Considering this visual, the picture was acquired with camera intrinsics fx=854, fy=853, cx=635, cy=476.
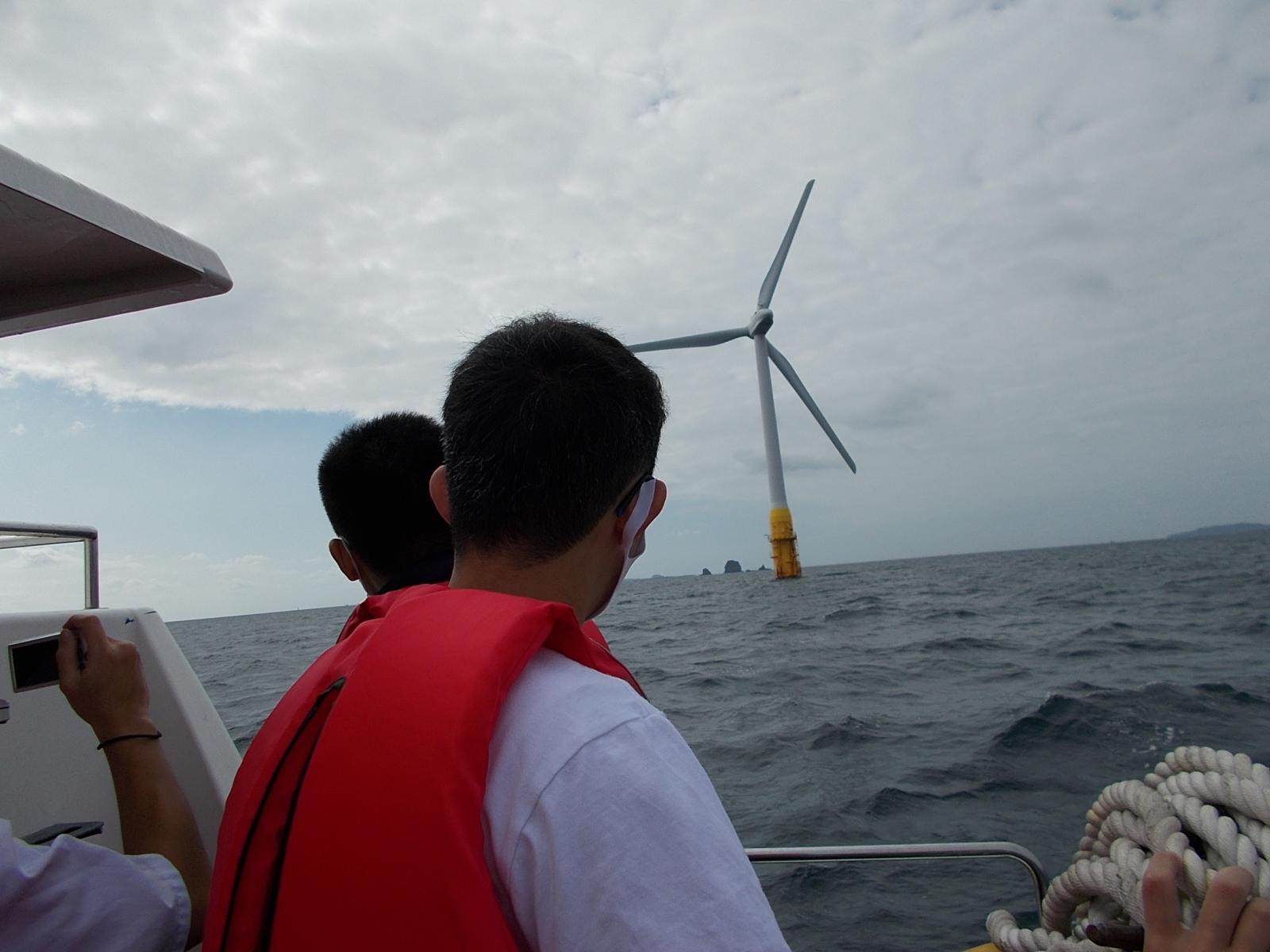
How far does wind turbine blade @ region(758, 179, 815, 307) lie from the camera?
33.6 m

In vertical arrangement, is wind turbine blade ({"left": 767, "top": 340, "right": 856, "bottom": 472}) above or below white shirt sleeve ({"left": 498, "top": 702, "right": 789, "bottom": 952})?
above

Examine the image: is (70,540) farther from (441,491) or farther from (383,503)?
(441,491)

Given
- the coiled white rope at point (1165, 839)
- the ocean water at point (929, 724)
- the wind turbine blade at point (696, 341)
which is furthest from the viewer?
the wind turbine blade at point (696, 341)

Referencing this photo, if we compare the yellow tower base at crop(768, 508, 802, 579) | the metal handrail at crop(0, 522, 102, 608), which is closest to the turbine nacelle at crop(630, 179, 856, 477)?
the yellow tower base at crop(768, 508, 802, 579)

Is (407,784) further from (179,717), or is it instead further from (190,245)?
(179,717)

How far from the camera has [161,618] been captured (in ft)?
8.00

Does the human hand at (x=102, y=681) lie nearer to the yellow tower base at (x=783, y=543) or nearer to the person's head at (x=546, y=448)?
the person's head at (x=546, y=448)

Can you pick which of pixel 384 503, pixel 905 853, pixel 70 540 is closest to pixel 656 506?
pixel 384 503

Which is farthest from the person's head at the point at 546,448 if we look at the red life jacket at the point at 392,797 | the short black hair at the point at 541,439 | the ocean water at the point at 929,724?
the ocean water at the point at 929,724

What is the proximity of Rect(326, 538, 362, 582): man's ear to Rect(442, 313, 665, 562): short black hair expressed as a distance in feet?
3.76

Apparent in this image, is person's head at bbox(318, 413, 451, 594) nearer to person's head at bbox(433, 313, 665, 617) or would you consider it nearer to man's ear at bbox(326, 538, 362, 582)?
man's ear at bbox(326, 538, 362, 582)

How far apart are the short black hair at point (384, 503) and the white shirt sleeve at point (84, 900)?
3.04ft

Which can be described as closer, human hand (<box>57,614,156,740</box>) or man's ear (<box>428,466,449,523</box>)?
man's ear (<box>428,466,449,523</box>)

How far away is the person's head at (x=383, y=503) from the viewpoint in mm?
2143
